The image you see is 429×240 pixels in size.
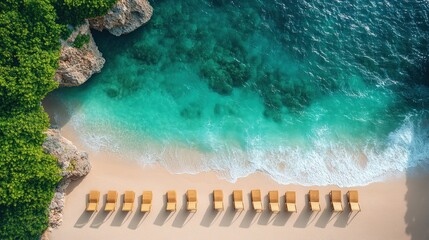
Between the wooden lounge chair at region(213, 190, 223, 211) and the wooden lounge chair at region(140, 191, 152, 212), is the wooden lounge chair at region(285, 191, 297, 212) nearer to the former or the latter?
the wooden lounge chair at region(213, 190, 223, 211)

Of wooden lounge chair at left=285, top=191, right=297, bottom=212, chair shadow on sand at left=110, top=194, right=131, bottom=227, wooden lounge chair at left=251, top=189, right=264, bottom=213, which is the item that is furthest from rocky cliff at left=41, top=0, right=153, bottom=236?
wooden lounge chair at left=285, top=191, right=297, bottom=212

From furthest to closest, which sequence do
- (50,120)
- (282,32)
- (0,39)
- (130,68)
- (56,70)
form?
(282,32), (130,68), (50,120), (56,70), (0,39)

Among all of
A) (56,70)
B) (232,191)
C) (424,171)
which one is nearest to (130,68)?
(56,70)

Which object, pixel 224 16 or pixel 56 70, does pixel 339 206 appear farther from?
pixel 56 70

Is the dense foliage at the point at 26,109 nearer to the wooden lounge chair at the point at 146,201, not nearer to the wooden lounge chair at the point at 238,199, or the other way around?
the wooden lounge chair at the point at 146,201

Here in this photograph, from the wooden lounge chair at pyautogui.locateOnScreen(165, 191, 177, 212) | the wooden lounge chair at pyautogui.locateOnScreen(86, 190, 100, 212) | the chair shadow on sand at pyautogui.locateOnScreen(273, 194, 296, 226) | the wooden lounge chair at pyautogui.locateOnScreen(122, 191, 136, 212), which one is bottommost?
the wooden lounge chair at pyautogui.locateOnScreen(86, 190, 100, 212)

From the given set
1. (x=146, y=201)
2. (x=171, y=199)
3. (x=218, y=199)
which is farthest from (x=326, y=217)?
(x=146, y=201)

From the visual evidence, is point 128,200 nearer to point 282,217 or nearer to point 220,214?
point 220,214

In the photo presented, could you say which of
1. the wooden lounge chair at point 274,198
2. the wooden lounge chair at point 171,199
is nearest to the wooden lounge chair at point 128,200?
the wooden lounge chair at point 171,199
